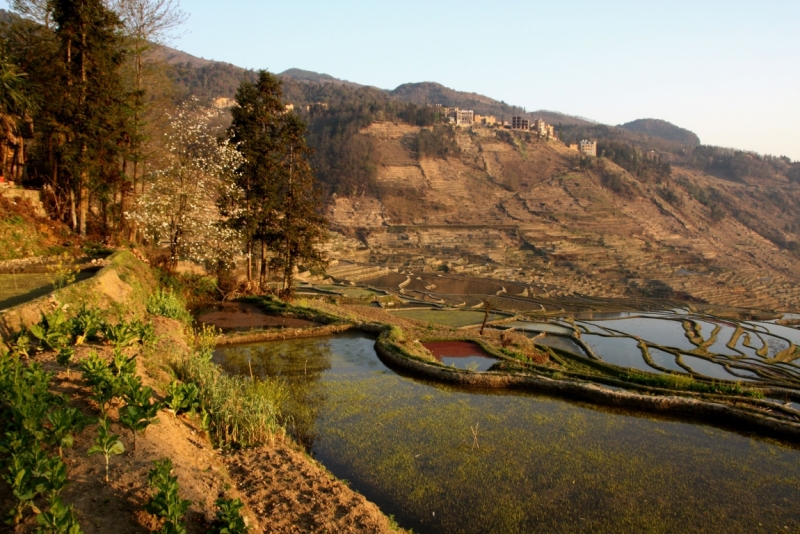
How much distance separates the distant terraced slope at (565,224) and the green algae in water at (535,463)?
50.5 metres

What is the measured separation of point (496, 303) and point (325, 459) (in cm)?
4076

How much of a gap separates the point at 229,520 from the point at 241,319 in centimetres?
1642

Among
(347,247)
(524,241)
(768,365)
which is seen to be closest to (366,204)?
(347,247)

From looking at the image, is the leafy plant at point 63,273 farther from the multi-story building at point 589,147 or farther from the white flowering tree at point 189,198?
the multi-story building at point 589,147

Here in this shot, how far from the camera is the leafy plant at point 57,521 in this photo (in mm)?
4973

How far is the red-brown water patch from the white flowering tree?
2.45m

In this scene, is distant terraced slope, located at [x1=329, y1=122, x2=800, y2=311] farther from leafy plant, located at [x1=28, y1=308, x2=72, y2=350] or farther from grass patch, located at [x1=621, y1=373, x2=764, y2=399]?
leafy plant, located at [x1=28, y1=308, x2=72, y2=350]

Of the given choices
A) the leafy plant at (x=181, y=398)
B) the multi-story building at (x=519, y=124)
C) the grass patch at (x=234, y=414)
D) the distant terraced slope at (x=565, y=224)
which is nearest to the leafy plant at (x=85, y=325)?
the grass patch at (x=234, y=414)

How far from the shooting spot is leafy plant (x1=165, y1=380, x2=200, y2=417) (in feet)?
28.9

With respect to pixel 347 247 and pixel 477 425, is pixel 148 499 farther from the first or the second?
pixel 347 247

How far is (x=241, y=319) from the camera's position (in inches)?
853

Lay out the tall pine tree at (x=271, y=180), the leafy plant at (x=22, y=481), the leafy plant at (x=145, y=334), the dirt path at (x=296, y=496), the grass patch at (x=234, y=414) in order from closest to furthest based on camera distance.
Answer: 1. the leafy plant at (x=22, y=481)
2. the dirt path at (x=296, y=496)
3. the grass patch at (x=234, y=414)
4. the leafy plant at (x=145, y=334)
5. the tall pine tree at (x=271, y=180)

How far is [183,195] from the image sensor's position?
22734mm

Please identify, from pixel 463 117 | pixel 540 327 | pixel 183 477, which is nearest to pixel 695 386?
pixel 183 477
